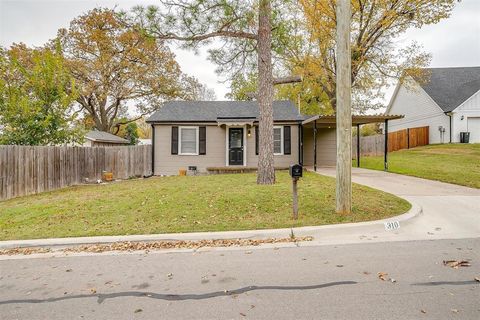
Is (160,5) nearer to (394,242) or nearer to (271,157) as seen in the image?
(271,157)

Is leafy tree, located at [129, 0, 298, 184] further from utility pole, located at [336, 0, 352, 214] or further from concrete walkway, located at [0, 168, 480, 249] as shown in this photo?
concrete walkway, located at [0, 168, 480, 249]

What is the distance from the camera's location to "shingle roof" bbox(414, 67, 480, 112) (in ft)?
75.0

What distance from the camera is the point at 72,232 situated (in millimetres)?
5336

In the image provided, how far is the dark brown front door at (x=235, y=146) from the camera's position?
15.7m

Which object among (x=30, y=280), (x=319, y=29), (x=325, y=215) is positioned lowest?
(x=30, y=280)

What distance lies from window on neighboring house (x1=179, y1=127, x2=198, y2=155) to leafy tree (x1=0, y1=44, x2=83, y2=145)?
4788 mm

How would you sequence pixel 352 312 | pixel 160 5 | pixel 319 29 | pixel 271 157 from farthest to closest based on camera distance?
1. pixel 319 29
2. pixel 271 157
3. pixel 160 5
4. pixel 352 312

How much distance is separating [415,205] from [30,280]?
282 inches

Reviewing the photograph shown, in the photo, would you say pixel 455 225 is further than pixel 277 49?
No

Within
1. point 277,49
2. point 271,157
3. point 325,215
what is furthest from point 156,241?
point 277,49

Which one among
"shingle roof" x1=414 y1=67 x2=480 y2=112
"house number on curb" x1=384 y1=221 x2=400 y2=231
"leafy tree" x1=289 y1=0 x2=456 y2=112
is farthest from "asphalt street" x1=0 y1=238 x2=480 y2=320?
"shingle roof" x1=414 y1=67 x2=480 y2=112

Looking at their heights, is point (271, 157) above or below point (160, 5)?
below

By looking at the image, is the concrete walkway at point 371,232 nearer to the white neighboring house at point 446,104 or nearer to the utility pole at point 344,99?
the utility pole at point 344,99

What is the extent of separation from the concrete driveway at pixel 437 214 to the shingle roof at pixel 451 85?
17.8 metres
